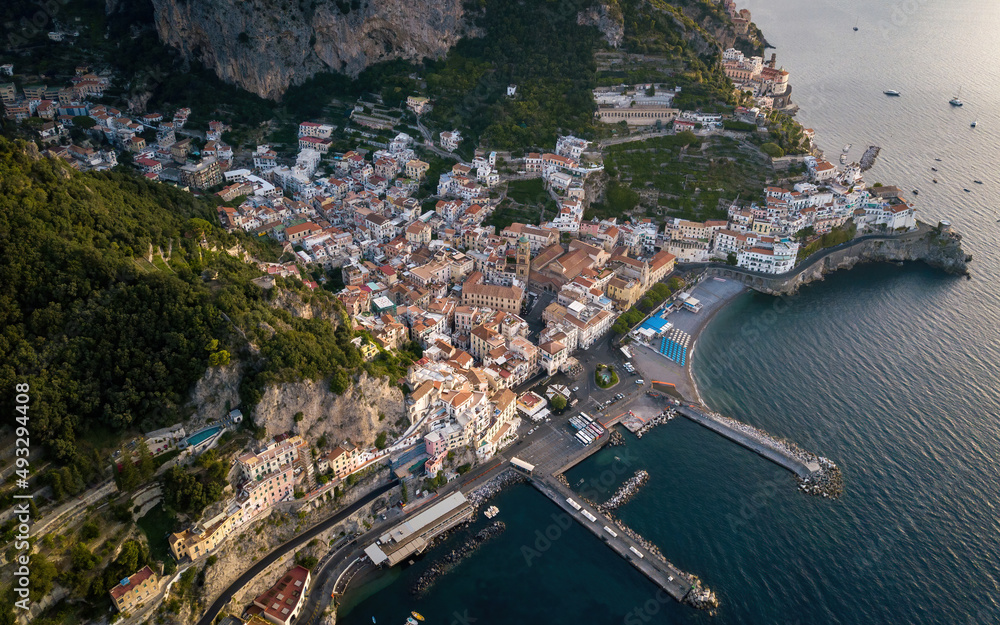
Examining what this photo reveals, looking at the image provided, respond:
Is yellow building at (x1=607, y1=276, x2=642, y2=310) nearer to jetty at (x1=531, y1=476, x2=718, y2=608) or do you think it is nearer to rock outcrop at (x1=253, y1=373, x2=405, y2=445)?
jetty at (x1=531, y1=476, x2=718, y2=608)

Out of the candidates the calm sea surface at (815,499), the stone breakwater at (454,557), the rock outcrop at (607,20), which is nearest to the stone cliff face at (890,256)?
the calm sea surface at (815,499)

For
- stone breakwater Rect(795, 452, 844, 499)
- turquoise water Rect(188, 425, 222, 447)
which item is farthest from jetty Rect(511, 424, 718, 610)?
turquoise water Rect(188, 425, 222, 447)

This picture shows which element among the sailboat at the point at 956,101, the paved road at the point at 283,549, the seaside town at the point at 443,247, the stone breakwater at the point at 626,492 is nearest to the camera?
the paved road at the point at 283,549

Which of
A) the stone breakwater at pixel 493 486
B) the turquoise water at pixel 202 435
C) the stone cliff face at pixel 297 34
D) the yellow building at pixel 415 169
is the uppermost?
the stone cliff face at pixel 297 34

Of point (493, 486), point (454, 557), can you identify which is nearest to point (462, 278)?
point (493, 486)

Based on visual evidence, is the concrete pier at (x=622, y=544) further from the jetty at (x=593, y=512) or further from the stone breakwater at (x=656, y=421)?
the stone breakwater at (x=656, y=421)

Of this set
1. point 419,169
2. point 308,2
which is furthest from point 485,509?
point 308,2
